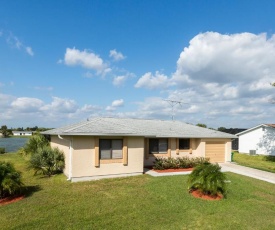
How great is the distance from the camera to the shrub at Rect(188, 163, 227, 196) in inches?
396

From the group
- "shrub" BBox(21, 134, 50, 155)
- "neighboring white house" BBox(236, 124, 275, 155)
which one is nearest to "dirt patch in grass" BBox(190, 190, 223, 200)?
"shrub" BBox(21, 134, 50, 155)

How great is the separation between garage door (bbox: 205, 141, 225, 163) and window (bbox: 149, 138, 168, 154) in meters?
4.10

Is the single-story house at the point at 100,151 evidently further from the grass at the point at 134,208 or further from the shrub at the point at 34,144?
the shrub at the point at 34,144

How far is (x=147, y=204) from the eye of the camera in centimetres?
916

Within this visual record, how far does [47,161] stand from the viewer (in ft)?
47.4

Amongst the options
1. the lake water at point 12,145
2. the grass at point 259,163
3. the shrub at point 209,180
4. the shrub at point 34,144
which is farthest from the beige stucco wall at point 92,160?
the lake water at point 12,145

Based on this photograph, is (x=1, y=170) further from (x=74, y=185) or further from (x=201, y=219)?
(x=201, y=219)

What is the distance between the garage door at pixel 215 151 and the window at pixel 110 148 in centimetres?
951

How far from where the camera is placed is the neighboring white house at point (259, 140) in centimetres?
3031

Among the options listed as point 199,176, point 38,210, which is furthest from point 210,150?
point 38,210

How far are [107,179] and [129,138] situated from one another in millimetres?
2856

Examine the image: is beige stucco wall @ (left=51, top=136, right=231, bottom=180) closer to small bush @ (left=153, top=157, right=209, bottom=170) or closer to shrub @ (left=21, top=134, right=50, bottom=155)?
small bush @ (left=153, top=157, right=209, bottom=170)

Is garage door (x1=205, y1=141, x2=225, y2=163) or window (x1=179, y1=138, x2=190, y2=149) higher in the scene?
window (x1=179, y1=138, x2=190, y2=149)

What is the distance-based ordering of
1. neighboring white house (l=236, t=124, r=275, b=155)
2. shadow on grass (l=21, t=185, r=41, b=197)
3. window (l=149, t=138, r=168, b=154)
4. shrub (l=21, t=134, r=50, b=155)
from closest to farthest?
shadow on grass (l=21, t=185, r=41, b=197), window (l=149, t=138, r=168, b=154), shrub (l=21, t=134, r=50, b=155), neighboring white house (l=236, t=124, r=275, b=155)
